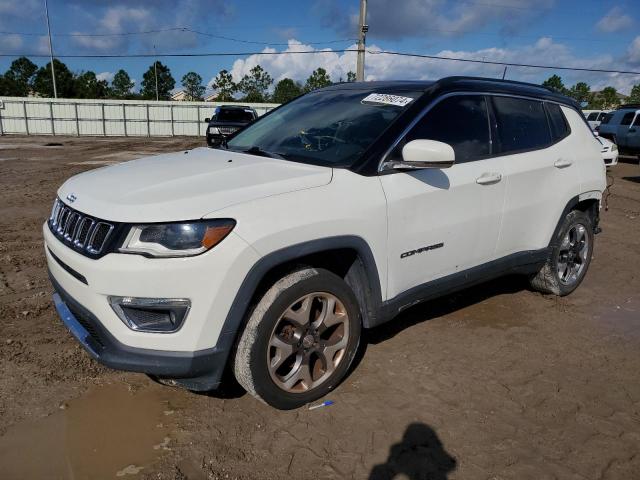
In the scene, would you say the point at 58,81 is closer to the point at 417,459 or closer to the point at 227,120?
the point at 227,120

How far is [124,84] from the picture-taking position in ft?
253

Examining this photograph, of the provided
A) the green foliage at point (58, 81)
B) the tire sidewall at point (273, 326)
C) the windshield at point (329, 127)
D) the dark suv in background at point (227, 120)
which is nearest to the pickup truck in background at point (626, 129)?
the dark suv in background at point (227, 120)

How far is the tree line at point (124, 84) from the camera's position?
5969 centimetres

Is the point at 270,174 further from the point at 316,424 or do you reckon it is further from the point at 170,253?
the point at 316,424

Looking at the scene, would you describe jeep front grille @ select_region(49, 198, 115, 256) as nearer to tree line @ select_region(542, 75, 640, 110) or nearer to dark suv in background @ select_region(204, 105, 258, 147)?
dark suv in background @ select_region(204, 105, 258, 147)

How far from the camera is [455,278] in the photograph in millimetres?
3539

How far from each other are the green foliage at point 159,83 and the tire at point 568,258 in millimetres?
79640

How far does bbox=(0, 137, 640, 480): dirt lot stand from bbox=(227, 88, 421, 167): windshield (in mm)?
1472

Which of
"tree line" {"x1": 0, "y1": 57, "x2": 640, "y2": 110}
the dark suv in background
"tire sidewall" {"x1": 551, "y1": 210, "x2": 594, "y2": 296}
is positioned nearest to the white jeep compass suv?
A: "tire sidewall" {"x1": 551, "y1": 210, "x2": 594, "y2": 296}

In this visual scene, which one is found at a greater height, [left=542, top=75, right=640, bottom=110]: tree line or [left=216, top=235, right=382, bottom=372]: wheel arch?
[left=542, top=75, right=640, bottom=110]: tree line

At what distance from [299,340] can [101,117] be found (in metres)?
37.6

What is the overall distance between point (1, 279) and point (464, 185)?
436 cm

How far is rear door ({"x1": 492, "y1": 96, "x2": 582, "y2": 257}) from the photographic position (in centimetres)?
383

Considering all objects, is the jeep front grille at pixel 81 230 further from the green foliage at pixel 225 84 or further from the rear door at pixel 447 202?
the green foliage at pixel 225 84
